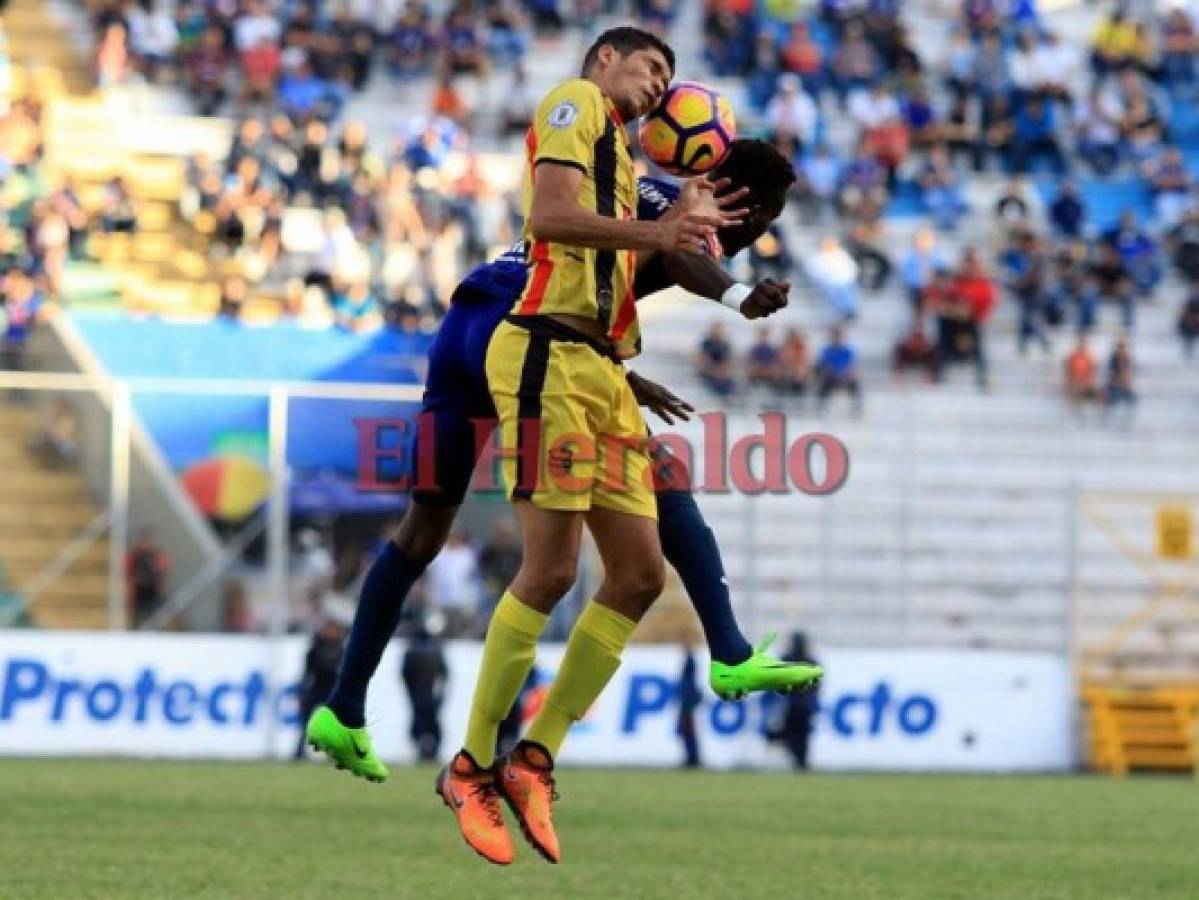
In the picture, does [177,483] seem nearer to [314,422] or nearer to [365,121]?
[314,422]

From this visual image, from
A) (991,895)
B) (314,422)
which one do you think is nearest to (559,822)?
(991,895)

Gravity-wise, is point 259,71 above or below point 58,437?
above

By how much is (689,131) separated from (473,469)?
1331 millimetres

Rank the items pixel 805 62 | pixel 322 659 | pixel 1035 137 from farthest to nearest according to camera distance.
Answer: pixel 1035 137, pixel 805 62, pixel 322 659

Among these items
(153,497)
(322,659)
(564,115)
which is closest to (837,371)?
(322,659)

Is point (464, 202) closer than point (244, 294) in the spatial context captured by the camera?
No

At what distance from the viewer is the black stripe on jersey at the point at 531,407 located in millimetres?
8414

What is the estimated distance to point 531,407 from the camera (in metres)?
8.44

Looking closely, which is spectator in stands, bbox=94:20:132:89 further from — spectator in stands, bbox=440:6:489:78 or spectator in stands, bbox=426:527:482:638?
spectator in stands, bbox=426:527:482:638

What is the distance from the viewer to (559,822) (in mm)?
14188

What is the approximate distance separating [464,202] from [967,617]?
7.55m

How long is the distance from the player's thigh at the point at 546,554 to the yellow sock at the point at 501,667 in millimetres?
60

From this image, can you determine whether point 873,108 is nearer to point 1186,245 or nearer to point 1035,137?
point 1035,137

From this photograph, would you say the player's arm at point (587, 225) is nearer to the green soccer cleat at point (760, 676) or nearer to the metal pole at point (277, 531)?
the green soccer cleat at point (760, 676)
